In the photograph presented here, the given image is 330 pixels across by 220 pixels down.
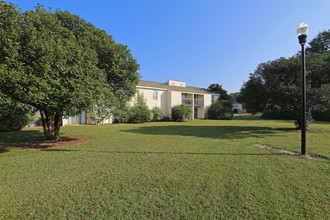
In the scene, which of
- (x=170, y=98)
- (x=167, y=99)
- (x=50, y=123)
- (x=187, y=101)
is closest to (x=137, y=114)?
(x=170, y=98)

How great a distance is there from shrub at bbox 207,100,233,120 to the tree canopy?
16102 millimetres

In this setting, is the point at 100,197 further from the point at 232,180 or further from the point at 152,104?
the point at 152,104

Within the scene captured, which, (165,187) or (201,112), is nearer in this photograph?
(165,187)

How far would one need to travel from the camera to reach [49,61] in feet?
15.1

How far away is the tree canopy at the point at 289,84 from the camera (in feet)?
28.1

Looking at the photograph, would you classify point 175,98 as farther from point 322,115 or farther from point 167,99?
point 322,115

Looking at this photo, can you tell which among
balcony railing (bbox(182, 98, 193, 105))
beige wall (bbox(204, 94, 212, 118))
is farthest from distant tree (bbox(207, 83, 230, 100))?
balcony railing (bbox(182, 98, 193, 105))

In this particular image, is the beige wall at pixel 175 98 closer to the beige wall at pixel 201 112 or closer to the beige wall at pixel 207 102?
the beige wall at pixel 201 112

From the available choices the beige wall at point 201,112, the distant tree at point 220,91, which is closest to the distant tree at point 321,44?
the distant tree at point 220,91

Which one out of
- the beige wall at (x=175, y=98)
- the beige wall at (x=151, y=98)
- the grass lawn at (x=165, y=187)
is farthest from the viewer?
the beige wall at (x=175, y=98)

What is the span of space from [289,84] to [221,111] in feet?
57.8

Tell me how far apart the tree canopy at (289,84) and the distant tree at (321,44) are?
60.8 ft

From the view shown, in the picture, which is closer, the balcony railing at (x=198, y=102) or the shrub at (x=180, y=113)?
the shrub at (x=180, y=113)

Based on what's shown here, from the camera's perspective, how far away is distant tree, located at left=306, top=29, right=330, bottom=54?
22.3 metres
